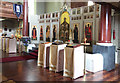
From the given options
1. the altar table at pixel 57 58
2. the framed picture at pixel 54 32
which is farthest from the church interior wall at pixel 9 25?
the altar table at pixel 57 58

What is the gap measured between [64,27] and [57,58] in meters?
4.88

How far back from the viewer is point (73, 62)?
4117 mm

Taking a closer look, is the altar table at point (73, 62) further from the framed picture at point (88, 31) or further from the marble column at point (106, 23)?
the framed picture at point (88, 31)

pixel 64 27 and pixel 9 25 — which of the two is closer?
pixel 64 27

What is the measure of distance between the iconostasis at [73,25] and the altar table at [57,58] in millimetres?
3106

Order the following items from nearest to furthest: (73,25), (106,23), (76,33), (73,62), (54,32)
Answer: (73,62)
(106,23)
(76,33)
(73,25)
(54,32)

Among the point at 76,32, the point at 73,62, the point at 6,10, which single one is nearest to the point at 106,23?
the point at 73,62

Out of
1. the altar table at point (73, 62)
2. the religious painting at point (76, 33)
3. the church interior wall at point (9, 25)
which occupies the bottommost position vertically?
the altar table at point (73, 62)

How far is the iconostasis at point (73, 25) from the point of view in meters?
7.32

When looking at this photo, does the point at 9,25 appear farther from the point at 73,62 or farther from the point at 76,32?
the point at 73,62

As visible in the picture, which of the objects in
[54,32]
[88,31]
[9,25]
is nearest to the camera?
[88,31]

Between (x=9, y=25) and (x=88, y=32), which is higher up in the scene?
(x=9, y=25)

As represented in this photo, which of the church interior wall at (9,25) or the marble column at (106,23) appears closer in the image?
the marble column at (106,23)

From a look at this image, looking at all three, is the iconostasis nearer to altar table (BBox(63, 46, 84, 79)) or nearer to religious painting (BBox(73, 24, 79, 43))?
religious painting (BBox(73, 24, 79, 43))
